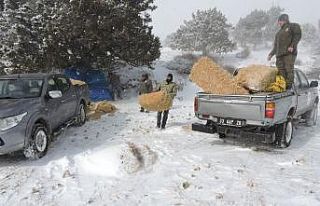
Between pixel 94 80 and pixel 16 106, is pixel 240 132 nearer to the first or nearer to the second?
pixel 16 106

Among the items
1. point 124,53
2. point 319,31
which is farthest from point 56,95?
point 319,31

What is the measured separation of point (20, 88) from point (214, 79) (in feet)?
14.4

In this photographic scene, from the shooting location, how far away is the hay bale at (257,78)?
30.3 ft

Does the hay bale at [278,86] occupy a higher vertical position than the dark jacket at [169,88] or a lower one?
higher

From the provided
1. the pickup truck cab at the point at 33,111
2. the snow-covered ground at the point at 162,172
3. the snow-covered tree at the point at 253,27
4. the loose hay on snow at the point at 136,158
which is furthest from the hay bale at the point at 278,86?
the snow-covered tree at the point at 253,27

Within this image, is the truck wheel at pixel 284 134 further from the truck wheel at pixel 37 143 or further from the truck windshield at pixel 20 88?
the truck windshield at pixel 20 88

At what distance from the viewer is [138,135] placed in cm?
1049

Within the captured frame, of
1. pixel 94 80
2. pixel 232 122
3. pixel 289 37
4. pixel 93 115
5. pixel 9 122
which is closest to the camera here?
pixel 9 122

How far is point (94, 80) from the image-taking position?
790 inches

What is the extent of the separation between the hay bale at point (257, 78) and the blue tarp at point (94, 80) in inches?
448

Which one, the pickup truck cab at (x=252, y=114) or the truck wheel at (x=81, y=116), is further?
the truck wheel at (x=81, y=116)

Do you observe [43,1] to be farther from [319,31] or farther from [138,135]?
[319,31]

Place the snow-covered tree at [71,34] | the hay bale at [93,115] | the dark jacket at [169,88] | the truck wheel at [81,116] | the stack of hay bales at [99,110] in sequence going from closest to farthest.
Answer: the dark jacket at [169,88], the truck wheel at [81,116], the hay bale at [93,115], the stack of hay bales at [99,110], the snow-covered tree at [71,34]

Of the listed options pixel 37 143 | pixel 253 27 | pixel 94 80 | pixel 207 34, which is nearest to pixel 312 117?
pixel 37 143
